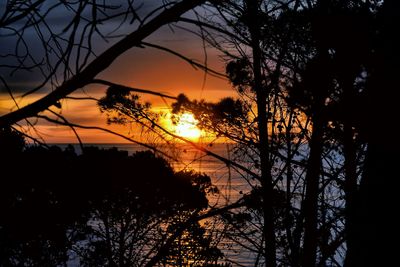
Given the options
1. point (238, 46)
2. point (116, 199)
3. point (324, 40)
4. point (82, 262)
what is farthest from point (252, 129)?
point (82, 262)

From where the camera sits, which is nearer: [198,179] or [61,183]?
[61,183]

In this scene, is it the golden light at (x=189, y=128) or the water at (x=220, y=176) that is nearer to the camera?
the water at (x=220, y=176)

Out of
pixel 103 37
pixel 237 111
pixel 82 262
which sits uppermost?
pixel 237 111

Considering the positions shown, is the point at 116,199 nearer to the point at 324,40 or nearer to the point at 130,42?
the point at 324,40

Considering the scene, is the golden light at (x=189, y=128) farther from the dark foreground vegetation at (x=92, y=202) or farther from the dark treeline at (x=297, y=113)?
the dark foreground vegetation at (x=92, y=202)

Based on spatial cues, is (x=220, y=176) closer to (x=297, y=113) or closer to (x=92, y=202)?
(x=92, y=202)

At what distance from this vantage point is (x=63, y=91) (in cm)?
188

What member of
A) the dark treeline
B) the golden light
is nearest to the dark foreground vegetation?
the dark treeline

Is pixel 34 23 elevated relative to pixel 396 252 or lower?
elevated

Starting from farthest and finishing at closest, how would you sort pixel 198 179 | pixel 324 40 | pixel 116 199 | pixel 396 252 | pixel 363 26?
pixel 116 199 → pixel 198 179 → pixel 324 40 → pixel 363 26 → pixel 396 252

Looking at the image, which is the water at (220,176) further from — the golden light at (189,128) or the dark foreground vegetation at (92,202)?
the dark foreground vegetation at (92,202)

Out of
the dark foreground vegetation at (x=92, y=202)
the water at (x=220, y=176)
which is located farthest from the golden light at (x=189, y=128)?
the dark foreground vegetation at (x=92, y=202)

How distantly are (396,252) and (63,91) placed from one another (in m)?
1.69

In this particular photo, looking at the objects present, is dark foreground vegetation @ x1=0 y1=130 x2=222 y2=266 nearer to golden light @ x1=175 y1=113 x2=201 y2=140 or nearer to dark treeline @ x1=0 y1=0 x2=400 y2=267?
dark treeline @ x1=0 y1=0 x2=400 y2=267
